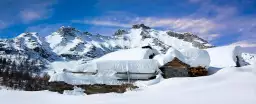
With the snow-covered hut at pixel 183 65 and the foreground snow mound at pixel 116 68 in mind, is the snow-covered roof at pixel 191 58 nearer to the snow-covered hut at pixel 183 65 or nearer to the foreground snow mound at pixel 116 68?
the snow-covered hut at pixel 183 65

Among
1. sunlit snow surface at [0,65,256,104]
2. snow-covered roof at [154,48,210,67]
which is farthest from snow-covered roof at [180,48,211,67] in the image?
sunlit snow surface at [0,65,256,104]

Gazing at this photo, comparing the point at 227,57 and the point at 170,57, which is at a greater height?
the point at 227,57

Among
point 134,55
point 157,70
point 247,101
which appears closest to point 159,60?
point 157,70

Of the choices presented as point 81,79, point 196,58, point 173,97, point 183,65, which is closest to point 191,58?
point 196,58

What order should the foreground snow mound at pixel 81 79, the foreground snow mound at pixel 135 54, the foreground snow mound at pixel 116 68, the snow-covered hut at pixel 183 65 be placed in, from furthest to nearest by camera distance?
the foreground snow mound at pixel 135 54, the snow-covered hut at pixel 183 65, the foreground snow mound at pixel 116 68, the foreground snow mound at pixel 81 79

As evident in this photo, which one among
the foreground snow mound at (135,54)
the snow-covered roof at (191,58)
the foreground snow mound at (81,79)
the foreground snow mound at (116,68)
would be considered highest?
the foreground snow mound at (135,54)

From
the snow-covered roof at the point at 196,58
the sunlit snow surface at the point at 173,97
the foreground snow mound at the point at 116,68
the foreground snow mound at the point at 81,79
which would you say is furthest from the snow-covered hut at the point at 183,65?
the sunlit snow surface at the point at 173,97

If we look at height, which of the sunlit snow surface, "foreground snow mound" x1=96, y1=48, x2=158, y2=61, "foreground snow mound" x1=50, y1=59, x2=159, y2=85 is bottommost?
the sunlit snow surface

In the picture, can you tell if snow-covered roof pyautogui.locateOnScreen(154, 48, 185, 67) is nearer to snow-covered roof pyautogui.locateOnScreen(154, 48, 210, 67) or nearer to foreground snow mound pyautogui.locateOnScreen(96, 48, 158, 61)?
snow-covered roof pyautogui.locateOnScreen(154, 48, 210, 67)

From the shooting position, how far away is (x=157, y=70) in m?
35.5

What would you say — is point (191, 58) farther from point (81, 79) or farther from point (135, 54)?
point (81, 79)

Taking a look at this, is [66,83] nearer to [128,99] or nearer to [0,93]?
[0,93]

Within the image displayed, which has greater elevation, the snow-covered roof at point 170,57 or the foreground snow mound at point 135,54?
the foreground snow mound at point 135,54

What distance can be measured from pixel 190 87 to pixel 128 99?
4324 millimetres
